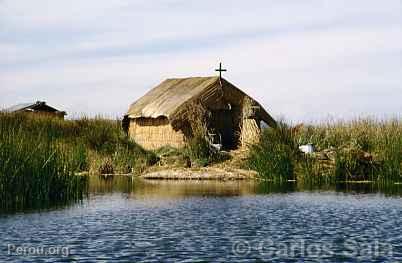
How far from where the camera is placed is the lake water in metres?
12.1

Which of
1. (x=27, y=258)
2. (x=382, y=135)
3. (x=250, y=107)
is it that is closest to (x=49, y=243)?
(x=27, y=258)

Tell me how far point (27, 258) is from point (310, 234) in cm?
508

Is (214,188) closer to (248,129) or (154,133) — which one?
(248,129)

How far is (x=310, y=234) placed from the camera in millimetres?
14156

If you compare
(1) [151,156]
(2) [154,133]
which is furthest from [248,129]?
(2) [154,133]

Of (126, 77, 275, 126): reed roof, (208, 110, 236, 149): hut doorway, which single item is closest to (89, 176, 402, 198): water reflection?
(126, 77, 275, 126): reed roof

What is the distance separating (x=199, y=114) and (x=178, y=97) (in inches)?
96.9

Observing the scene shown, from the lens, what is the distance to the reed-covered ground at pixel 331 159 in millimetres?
25328

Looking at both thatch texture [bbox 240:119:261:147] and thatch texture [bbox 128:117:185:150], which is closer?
thatch texture [bbox 240:119:261:147]

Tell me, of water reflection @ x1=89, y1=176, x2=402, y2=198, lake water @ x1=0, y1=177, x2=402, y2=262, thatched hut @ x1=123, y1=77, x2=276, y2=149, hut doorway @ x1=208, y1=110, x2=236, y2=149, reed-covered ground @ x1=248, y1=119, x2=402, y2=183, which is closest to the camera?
lake water @ x1=0, y1=177, x2=402, y2=262

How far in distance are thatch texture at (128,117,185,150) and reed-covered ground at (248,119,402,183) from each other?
814 centimetres

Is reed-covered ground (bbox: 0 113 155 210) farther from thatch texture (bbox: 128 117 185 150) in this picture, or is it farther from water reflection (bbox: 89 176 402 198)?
thatch texture (bbox: 128 117 185 150)

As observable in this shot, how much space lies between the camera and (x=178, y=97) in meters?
37.2

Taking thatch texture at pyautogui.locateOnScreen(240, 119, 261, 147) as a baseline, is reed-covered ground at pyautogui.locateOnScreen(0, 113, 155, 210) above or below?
below
